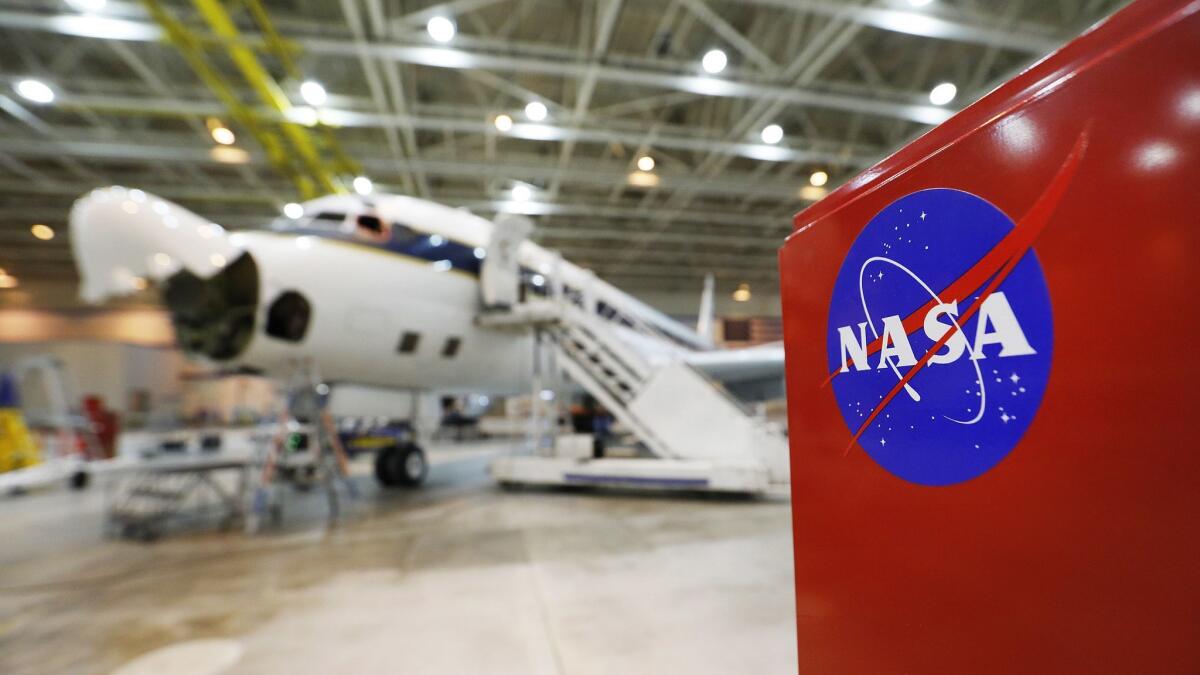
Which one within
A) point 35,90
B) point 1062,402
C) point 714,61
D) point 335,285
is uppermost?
point 714,61

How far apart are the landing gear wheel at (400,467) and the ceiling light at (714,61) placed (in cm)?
842

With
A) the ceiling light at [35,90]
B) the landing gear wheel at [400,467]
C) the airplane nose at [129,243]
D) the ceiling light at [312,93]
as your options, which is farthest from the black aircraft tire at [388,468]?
the ceiling light at [35,90]

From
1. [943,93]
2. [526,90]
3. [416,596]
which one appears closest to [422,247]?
[416,596]

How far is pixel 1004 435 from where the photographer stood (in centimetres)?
99

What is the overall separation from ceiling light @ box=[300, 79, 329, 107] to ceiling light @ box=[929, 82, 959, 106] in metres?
12.2

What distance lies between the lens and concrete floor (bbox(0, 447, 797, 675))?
2568mm

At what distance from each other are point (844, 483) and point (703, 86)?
398 inches

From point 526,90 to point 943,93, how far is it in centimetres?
871

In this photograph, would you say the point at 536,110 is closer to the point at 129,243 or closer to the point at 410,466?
the point at 410,466

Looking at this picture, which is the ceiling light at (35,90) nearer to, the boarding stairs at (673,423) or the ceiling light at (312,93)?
the ceiling light at (312,93)

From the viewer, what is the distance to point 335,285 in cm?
579

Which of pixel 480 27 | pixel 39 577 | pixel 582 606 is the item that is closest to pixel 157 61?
pixel 480 27

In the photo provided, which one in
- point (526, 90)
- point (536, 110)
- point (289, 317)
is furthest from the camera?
point (526, 90)

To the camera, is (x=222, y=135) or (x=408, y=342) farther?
(x=222, y=135)
